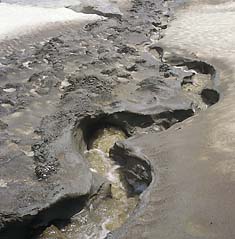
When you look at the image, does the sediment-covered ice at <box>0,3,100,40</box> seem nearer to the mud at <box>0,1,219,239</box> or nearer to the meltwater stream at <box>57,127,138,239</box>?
the mud at <box>0,1,219,239</box>

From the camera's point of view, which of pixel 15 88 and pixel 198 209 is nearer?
pixel 198 209

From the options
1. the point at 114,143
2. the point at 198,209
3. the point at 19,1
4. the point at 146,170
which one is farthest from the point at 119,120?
the point at 19,1

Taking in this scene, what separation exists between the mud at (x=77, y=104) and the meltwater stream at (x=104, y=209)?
14cm

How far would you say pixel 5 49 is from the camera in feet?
38.6

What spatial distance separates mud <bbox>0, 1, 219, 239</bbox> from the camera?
20.4ft

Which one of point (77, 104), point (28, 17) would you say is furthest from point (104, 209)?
point (28, 17)

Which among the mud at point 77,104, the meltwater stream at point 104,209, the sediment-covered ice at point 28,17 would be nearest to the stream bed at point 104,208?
the meltwater stream at point 104,209

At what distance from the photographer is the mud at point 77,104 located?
6.21 meters

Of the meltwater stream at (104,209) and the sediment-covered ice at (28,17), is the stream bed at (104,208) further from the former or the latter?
the sediment-covered ice at (28,17)

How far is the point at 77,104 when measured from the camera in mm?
8602

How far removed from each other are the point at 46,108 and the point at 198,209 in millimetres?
4049

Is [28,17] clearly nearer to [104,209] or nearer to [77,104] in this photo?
[77,104]

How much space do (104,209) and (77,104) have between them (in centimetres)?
272

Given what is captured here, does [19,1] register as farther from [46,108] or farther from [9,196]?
[9,196]
